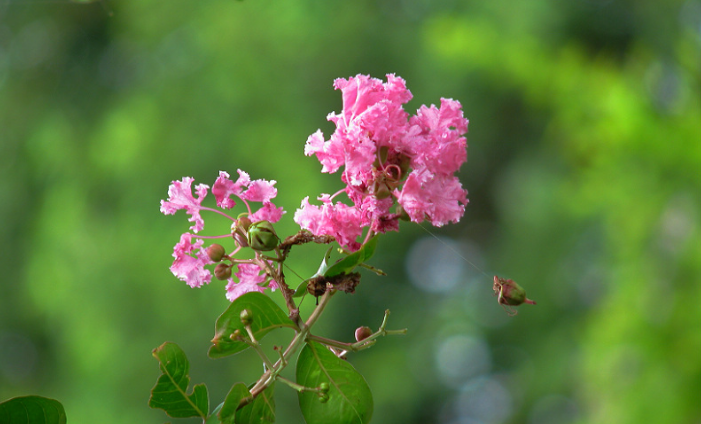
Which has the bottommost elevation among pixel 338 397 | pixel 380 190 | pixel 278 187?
pixel 278 187

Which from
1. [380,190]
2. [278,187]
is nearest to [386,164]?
[380,190]

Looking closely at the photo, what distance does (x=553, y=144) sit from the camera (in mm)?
3203

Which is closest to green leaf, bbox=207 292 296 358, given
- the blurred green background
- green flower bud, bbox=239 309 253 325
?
green flower bud, bbox=239 309 253 325

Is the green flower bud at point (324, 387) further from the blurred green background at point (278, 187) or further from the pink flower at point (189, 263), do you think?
the blurred green background at point (278, 187)

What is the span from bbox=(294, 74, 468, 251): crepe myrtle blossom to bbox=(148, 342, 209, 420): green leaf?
0.11 m

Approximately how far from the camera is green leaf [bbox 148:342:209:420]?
39 cm

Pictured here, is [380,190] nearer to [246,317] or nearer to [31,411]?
[246,317]

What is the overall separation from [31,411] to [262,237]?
0.52 ft

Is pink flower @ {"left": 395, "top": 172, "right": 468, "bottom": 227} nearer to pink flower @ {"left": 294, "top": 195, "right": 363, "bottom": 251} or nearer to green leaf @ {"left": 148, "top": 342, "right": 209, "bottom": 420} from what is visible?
pink flower @ {"left": 294, "top": 195, "right": 363, "bottom": 251}

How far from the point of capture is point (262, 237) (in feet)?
1.24

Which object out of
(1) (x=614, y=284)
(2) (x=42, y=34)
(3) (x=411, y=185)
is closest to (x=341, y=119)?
(3) (x=411, y=185)

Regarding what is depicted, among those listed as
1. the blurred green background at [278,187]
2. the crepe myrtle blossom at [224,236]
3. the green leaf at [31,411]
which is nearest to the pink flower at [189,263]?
the crepe myrtle blossom at [224,236]

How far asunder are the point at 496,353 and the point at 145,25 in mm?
2455

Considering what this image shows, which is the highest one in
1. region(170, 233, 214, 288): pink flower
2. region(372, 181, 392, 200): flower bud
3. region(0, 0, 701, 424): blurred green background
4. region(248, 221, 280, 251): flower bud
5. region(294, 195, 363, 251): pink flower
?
region(372, 181, 392, 200): flower bud
